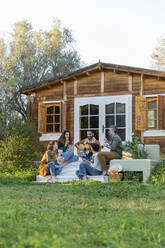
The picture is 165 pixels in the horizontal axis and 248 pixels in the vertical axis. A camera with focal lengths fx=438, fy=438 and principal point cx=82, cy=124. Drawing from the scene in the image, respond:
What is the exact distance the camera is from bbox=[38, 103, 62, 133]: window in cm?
1596

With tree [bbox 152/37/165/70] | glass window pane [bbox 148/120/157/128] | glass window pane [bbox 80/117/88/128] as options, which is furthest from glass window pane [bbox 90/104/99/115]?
tree [bbox 152/37/165/70]

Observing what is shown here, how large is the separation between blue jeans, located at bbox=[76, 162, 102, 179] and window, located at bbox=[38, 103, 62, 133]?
13.6 ft

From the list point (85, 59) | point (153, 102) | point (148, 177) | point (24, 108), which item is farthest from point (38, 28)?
point (148, 177)

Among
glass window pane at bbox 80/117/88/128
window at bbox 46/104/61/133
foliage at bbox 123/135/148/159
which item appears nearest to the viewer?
foliage at bbox 123/135/148/159

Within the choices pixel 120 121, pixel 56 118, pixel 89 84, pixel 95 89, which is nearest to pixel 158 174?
pixel 120 121

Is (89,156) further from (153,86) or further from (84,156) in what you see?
(153,86)

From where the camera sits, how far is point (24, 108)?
22.8 meters

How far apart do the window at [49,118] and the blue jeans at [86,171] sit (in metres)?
4.13


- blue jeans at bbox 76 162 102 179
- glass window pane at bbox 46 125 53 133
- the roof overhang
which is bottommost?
blue jeans at bbox 76 162 102 179

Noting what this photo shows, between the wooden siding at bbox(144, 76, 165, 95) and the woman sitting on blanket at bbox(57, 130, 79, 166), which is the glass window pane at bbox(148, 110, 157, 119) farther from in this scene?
the woman sitting on blanket at bbox(57, 130, 79, 166)

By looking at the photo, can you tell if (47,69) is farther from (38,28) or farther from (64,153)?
(64,153)

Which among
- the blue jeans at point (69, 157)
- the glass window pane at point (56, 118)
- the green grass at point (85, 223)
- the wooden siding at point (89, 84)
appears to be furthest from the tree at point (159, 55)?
the green grass at point (85, 223)

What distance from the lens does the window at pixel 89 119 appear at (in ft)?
50.6

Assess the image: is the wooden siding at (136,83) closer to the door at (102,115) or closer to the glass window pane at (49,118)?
the door at (102,115)
